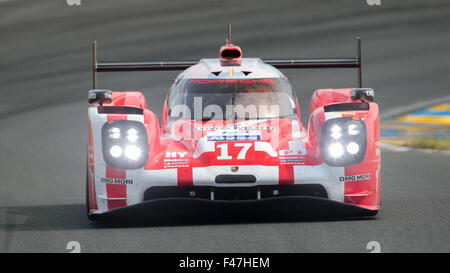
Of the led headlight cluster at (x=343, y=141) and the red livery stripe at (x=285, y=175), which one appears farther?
the led headlight cluster at (x=343, y=141)

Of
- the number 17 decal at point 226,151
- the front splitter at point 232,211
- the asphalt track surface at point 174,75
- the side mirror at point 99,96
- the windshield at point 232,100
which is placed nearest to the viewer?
the asphalt track surface at point 174,75

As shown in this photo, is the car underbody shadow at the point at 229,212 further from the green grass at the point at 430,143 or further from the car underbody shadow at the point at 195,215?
the green grass at the point at 430,143

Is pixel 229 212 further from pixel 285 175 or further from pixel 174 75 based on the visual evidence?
pixel 174 75

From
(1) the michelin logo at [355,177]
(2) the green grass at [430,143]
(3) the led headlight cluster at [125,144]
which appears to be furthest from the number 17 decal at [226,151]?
(2) the green grass at [430,143]

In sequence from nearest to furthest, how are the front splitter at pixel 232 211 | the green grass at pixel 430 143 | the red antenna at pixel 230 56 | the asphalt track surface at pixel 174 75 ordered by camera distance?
the asphalt track surface at pixel 174 75 → the front splitter at pixel 232 211 → the red antenna at pixel 230 56 → the green grass at pixel 430 143

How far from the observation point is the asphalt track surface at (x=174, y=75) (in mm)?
6355

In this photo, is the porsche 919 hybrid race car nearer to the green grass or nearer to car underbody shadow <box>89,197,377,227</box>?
car underbody shadow <box>89,197,377,227</box>

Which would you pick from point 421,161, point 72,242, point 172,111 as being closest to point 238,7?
point 421,161

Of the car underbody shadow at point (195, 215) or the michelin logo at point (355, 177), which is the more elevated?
the michelin logo at point (355, 177)

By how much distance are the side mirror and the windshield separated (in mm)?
650

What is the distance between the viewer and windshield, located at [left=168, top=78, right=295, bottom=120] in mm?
7980

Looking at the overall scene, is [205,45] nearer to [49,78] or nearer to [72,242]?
[49,78]

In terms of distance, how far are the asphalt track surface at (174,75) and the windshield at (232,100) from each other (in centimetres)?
124

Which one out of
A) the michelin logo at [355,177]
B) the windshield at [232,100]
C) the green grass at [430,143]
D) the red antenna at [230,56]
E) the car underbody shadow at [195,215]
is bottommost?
the car underbody shadow at [195,215]
